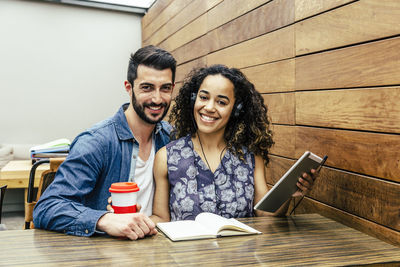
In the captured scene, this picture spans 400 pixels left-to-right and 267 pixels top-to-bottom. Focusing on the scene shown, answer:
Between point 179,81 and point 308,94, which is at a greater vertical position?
point 179,81

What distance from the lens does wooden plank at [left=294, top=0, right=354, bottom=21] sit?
1583mm

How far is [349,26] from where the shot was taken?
150 cm

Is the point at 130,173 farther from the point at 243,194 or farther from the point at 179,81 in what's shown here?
the point at 179,81

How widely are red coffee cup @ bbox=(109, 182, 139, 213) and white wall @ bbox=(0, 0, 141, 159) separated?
3805 mm

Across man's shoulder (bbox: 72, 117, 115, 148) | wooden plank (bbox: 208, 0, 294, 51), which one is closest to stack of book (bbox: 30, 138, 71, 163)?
wooden plank (bbox: 208, 0, 294, 51)

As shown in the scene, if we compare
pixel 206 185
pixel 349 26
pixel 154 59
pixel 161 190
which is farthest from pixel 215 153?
pixel 349 26

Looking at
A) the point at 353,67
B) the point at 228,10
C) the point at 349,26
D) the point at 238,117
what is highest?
the point at 228,10

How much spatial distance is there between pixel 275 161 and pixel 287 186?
0.68 m

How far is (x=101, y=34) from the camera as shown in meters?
4.85

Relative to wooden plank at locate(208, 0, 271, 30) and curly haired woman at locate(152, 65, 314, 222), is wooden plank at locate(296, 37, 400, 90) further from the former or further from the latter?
wooden plank at locate(208, 0, 271, 30)

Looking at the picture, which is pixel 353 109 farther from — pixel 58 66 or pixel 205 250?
pixel 58 66

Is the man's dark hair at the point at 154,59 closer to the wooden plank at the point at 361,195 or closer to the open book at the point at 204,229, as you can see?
the open book at the point at 204,229

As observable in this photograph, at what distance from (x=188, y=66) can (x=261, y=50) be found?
1.23 meters

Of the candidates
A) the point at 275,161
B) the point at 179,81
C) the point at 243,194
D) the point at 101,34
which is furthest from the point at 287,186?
→ the point at 101,34
